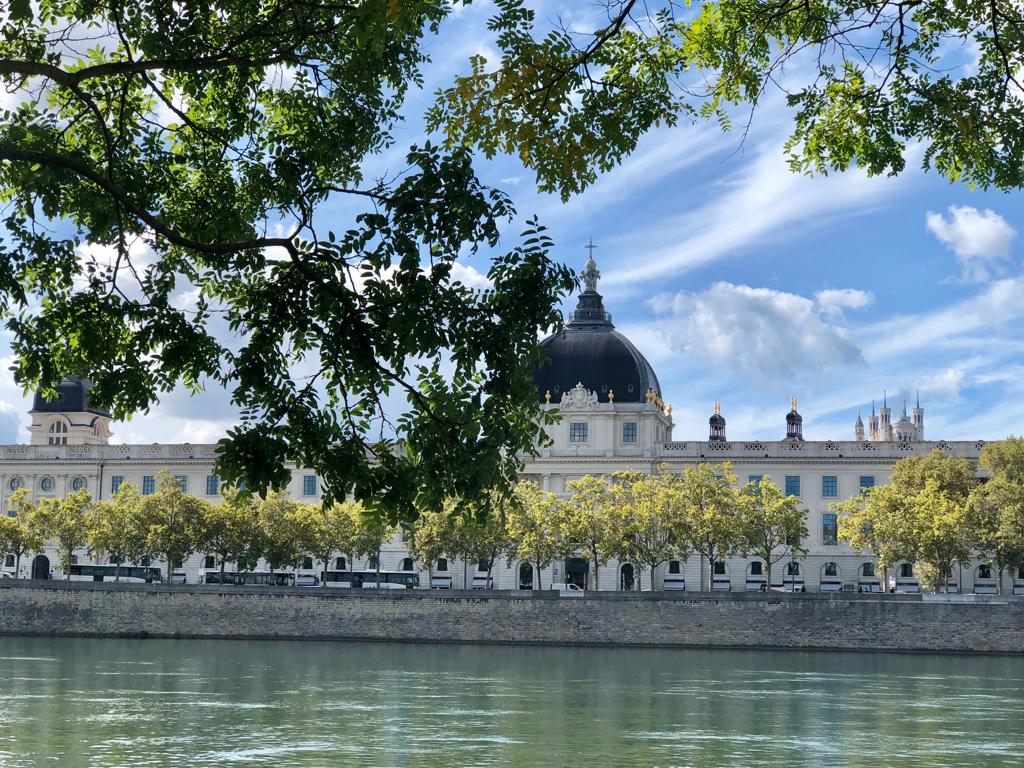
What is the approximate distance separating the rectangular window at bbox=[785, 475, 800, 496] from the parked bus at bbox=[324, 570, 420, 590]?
992 inches

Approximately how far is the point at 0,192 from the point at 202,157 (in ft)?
7.52

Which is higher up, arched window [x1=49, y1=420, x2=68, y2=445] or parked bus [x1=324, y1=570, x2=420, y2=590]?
arched window [x1=49, y1=420, x2=68, y2=445]

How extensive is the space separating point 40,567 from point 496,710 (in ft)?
223

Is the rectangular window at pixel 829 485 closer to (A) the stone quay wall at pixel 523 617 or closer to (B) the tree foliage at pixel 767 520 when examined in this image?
(B) the tree foliage at pixel 767 520

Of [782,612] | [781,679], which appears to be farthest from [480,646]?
[781,679]

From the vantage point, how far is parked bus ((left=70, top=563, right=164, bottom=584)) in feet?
278

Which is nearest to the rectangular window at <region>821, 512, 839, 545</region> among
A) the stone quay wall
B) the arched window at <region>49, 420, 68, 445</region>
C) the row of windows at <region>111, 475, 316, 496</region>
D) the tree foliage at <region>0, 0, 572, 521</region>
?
the stone quay wall

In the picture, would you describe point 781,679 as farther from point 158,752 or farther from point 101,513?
point 101,513

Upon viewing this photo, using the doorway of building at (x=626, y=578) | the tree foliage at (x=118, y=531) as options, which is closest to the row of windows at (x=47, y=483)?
the tree foliage at (x=118, y=531)

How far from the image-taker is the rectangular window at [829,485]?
94.7 metres

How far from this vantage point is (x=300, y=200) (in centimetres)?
1462

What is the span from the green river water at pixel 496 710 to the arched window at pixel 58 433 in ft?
157

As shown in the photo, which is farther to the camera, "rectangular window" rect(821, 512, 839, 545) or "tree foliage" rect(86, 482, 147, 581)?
"rectangular window" rect(821, 512, 839, 545)

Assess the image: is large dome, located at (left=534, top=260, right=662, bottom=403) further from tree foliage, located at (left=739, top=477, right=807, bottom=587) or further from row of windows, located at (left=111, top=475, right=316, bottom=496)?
tree foliage, located at (left=739, top=477, right=807, bottom=587)
